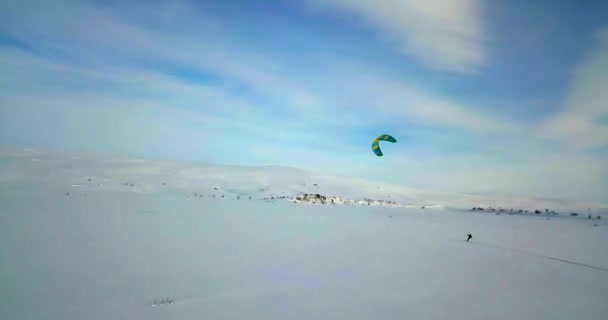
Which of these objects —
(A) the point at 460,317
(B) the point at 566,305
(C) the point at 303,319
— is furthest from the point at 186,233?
(B) the point at 566,305

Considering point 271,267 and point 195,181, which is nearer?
point 271,267

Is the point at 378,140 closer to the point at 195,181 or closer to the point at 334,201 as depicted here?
the point at 334,201

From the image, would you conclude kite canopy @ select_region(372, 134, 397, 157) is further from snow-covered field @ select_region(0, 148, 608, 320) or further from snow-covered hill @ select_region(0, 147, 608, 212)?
snow-covered field @ select_region(0, 148, 608, 320)

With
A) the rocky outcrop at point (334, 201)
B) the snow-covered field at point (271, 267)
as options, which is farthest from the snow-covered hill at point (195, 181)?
the snow-covered field at point (271, 267)

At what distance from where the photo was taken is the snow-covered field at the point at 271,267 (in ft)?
13.3

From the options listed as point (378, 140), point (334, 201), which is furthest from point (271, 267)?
point (378, 140)

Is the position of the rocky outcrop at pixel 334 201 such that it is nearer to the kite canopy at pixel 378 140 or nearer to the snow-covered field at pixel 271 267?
the kite canopy at pixel 378 140

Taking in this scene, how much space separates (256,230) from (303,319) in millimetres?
5745

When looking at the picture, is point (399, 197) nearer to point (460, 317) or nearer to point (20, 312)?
point (460, 317)

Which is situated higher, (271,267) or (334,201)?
(334,201)

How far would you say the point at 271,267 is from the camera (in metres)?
5.81

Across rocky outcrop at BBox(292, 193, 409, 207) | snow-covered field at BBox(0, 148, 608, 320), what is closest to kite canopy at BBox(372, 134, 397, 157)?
rocky outcrop at BBox(292, 193, 409, 207)

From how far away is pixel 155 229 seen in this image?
27.8ft

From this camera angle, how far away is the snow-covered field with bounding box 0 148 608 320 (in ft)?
13.3
